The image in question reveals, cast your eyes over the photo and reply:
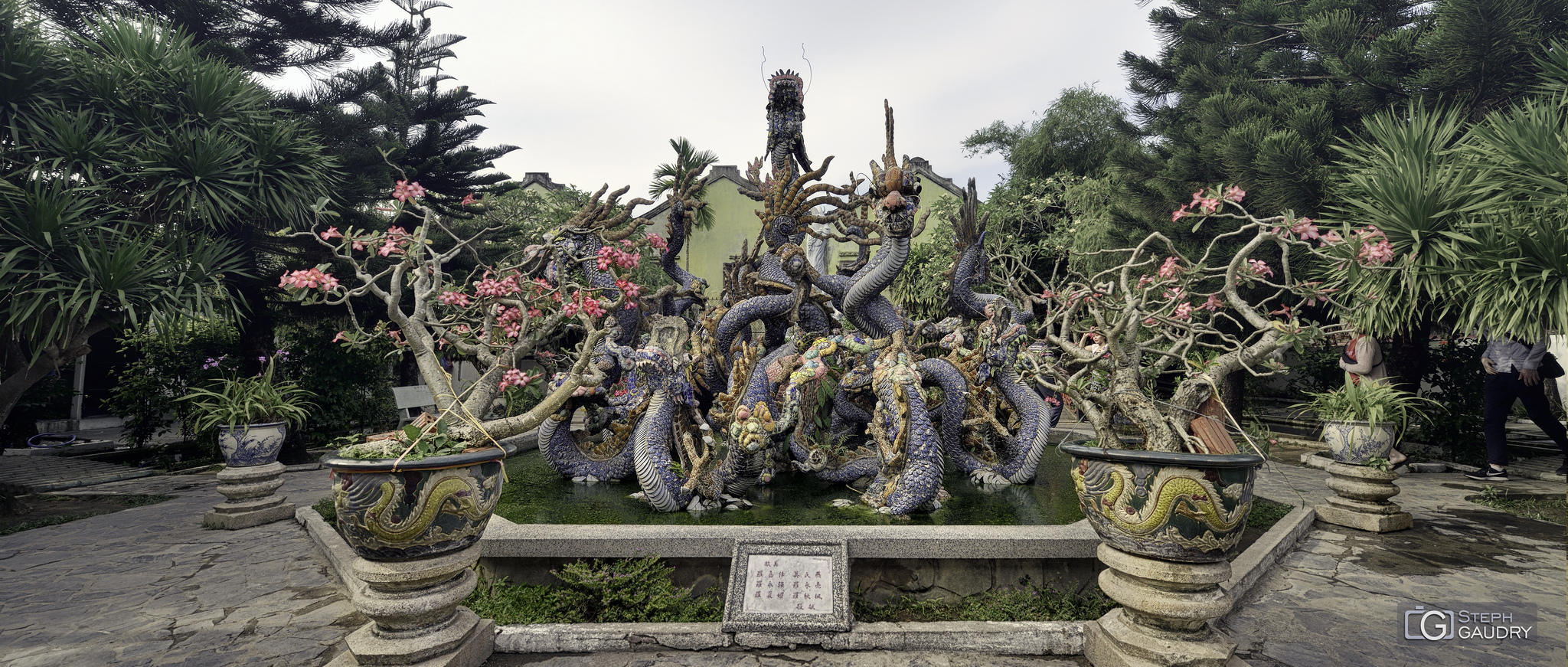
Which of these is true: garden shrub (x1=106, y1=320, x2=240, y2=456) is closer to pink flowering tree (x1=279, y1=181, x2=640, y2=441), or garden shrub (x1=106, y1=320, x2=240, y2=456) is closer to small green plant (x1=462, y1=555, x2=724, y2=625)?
pink flowering tree (x1=279, y1=181, x2=640, y2=441)

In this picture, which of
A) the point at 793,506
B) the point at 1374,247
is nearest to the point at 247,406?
the point at 793,506

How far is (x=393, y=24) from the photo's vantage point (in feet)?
43.6

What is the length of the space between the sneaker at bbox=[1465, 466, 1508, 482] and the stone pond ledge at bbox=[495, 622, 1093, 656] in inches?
318

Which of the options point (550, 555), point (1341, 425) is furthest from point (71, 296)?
point (1341, 425)

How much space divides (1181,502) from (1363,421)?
161 inches

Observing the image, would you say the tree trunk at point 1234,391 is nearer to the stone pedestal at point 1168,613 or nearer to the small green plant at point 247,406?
the stone pedestal at point 1168,613

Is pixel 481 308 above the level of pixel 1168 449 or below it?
above

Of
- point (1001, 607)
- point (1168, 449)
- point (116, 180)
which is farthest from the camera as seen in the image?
point (116, 180)

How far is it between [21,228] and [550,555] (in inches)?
266

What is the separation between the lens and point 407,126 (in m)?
13.6

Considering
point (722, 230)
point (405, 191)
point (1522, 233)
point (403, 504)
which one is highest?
point (722, 230)

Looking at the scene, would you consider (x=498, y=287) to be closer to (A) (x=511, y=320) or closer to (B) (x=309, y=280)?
(A) (x=511, y=320)

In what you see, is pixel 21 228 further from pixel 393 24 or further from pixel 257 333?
pixel 393 24

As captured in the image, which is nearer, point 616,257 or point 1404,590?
point 1404,590
